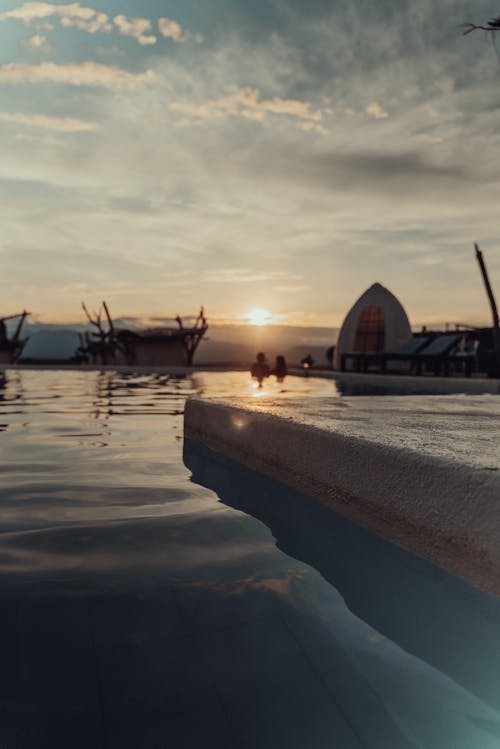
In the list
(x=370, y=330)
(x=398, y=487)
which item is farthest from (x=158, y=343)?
(x=398, y=487)

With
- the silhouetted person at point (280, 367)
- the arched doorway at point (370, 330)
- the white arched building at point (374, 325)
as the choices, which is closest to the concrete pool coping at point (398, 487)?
the silhouetted person at point (280, 367)

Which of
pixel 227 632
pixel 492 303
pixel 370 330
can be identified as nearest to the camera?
pixel 227 632

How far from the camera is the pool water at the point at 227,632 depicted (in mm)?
1812

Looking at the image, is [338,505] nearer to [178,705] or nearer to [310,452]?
[310,452]

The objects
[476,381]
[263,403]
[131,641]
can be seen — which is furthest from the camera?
[476,381]

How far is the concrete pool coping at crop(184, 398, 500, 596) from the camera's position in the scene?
2715 mm

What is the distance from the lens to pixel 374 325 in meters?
35.8

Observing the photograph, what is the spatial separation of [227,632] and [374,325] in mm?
34280

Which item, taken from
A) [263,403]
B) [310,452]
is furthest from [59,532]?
[263,403]

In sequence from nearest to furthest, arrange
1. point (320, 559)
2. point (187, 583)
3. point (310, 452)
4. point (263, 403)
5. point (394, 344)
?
point (187, 583) → point (320, 559) → point (310, 452) → point (263, 403) → point (394, 344)

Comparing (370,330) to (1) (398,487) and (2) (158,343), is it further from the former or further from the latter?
(1) (398,487)

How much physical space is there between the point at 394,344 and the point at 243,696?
32987mm

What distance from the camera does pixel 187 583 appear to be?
9.24 ft

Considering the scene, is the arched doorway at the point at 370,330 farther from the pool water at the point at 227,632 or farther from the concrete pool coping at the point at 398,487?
the pool water at the point at 227,632
